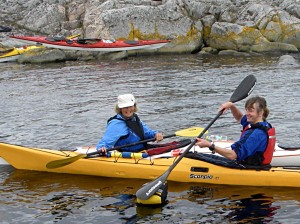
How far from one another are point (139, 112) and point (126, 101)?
5.01m

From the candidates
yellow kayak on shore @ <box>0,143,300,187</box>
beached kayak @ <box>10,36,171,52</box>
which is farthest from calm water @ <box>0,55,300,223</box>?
beached kayak @ <box>10,36,171,52</box>

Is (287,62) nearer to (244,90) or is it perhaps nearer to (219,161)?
(244,90)

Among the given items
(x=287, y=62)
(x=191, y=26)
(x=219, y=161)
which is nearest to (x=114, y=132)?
(x=219, y=161)

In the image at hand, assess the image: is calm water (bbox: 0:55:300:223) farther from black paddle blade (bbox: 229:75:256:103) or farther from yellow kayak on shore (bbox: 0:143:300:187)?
black paddle blade (bbox: 229:75:256:103)

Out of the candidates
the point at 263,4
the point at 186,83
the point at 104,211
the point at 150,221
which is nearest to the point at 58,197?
the point at 104,211

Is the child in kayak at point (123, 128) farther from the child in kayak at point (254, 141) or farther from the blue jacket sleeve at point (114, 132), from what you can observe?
the child in kayak at point (254, 141)

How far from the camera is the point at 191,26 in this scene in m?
25.3

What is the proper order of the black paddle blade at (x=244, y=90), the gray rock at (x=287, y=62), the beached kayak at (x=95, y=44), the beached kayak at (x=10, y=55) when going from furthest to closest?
the beached kayak at (x=10, y=55)
the beached kayak at (x=95, y=44)
the gray rock at (x=287, y=62)
the black paddle blade at (x=244, y=90)

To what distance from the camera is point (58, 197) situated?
23.2 ft

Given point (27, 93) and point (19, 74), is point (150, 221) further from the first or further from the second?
point (19, 74)

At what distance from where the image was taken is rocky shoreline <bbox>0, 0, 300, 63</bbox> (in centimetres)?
2423

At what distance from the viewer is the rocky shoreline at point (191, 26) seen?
24.2 meters

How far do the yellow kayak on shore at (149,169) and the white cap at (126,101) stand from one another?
82cm

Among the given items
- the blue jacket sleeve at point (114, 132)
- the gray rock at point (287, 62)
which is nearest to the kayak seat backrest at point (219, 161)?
the blue jacket sleeve at point (114, 132)
